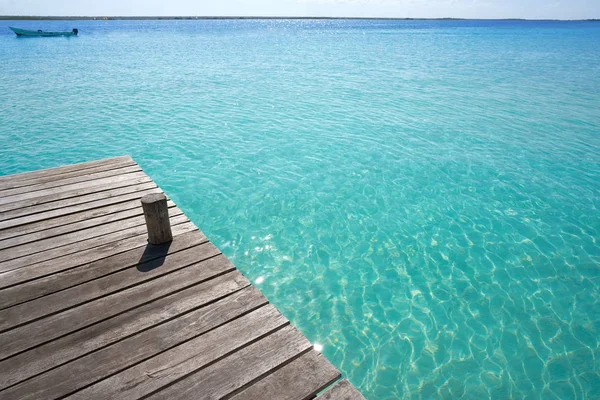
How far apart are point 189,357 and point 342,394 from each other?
4.20 feet

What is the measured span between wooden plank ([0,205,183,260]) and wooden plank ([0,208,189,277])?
1 cm

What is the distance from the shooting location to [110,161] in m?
6.56

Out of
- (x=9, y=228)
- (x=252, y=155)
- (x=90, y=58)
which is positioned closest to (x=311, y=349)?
(x=9, y=228)

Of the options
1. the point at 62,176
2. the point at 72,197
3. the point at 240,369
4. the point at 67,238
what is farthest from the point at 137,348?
the point at 62,176

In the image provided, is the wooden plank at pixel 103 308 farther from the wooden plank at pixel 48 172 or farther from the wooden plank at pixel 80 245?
the wooden plank at pixel 48 172

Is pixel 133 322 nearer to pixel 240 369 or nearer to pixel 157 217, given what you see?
pixel 240 369

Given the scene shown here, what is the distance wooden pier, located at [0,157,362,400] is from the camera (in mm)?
2660

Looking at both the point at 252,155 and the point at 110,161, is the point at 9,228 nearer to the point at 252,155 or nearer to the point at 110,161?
the point at 110,161

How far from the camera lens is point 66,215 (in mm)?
4840

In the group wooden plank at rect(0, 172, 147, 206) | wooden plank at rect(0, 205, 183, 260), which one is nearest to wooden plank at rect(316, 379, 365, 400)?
wooden plank at rect(0, 205, 183, 260)

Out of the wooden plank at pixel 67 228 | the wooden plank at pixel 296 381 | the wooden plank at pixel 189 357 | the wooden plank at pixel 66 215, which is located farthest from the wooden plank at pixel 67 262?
the wooden plank at pixel 296 381

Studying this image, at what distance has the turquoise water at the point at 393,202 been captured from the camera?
4.78 metres

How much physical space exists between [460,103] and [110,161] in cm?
1494

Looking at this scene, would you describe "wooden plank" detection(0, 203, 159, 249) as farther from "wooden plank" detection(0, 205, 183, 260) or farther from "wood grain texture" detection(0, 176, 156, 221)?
"wood grain texture" detection(0, 176, 156, 221)
